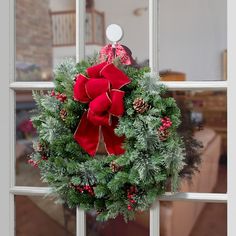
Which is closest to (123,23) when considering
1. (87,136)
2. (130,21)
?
(130,21)

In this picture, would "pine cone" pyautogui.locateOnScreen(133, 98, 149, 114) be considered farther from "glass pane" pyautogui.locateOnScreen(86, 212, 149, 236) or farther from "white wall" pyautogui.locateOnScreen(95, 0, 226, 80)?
"glass pane" pyautogui.locateOnScreen(86, 212, 149, 236)

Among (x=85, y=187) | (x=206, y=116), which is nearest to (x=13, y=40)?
(x=85, y=187)

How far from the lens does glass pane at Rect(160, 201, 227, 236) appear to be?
127cm

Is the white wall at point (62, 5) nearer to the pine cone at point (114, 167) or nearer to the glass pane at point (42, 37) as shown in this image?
the glass pane at point (42, 37)

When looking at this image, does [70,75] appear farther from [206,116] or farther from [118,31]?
[206,116]

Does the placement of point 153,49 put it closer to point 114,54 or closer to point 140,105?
point 114,54

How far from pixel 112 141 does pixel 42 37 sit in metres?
0.46

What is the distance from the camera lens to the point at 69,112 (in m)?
1.20

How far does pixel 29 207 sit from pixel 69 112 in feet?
1.41

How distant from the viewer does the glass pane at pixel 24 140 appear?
1.41m

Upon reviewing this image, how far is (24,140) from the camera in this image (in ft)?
4.66

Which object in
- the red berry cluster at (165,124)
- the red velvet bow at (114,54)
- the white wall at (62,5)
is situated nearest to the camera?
the red berry cluster at (165,124)

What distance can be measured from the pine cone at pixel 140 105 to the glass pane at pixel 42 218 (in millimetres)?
461

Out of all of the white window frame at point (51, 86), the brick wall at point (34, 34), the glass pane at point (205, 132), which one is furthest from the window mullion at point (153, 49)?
the brick wall at point (34, 34)
